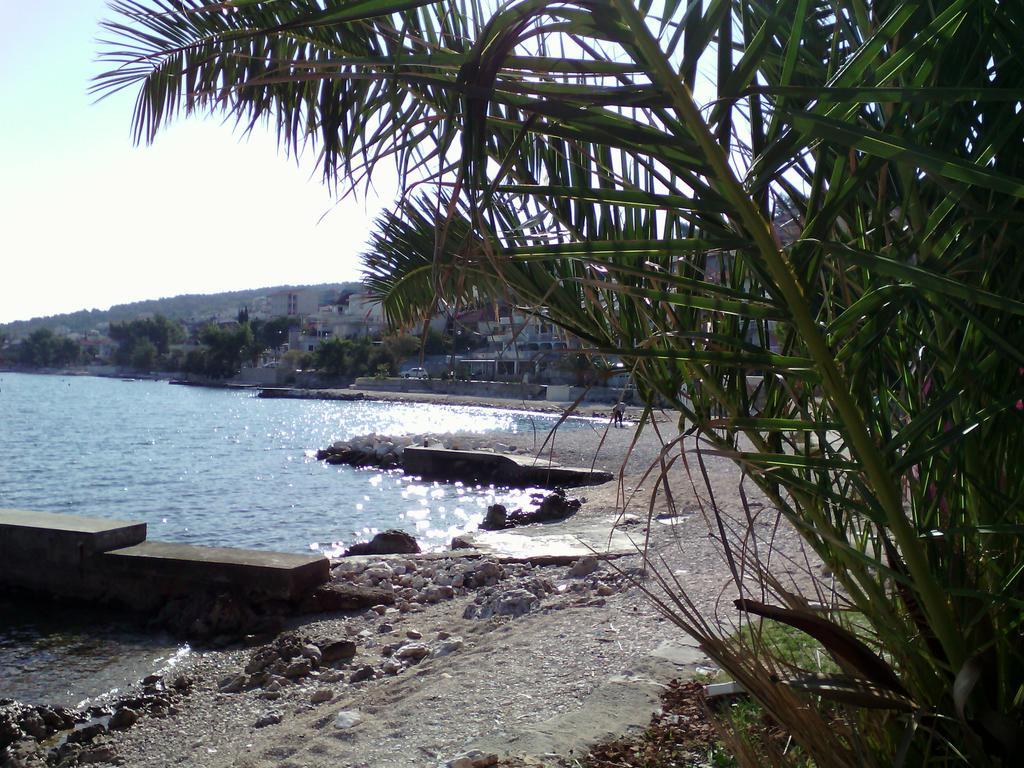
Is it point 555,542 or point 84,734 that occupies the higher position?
point 555,542

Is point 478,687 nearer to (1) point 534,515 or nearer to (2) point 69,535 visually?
(2) point 69,535

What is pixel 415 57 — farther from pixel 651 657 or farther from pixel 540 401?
pixel 540 401

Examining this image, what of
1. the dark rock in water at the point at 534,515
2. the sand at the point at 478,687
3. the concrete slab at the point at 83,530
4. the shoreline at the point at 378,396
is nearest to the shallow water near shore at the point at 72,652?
the sand at the point at 478,687

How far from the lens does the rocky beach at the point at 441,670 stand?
3.30m

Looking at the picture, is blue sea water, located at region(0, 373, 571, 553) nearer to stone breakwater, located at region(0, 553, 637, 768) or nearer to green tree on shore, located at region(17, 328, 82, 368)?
stone breakwater, located at region(0, 553, 637, 768)

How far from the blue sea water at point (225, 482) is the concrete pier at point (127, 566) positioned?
2.65 metres

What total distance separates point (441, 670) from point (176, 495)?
16929 mm

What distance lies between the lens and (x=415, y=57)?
1184mm

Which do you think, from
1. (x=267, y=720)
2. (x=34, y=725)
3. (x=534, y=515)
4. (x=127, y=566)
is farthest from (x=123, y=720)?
(x=534, y=515)

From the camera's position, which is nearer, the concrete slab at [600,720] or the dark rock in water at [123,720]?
the concrete slab at [600,720]

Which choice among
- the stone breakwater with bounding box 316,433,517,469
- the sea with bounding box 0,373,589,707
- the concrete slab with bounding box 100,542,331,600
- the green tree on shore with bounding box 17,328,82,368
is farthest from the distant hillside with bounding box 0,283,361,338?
the concrete slab with bounding box 100,542,331,600

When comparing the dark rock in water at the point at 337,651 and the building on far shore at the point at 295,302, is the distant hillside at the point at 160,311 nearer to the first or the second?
the building on far shore at the point at 295,302

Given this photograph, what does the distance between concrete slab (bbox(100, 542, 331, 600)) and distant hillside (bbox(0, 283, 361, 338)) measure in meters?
139

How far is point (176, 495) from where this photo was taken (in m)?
20.0
